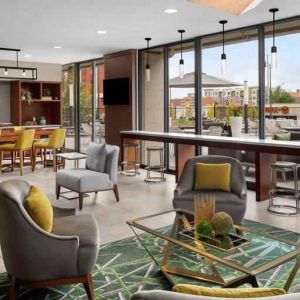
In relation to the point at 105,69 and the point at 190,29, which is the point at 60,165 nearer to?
the point at 105,69

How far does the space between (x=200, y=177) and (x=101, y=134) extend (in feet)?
22.7

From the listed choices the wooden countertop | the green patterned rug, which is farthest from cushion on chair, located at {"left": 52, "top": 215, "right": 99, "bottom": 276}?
the wooden countertop

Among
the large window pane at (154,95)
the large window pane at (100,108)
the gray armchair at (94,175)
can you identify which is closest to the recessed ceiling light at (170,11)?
the gray armchair at (94,175)

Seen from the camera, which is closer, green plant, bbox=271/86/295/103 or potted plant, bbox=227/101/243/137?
green plant, bbox=271/86/295/103

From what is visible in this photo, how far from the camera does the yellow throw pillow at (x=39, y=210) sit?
9.24 feet

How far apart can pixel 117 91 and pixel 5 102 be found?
13.5 feet

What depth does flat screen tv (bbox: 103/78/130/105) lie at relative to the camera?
30.5 ft

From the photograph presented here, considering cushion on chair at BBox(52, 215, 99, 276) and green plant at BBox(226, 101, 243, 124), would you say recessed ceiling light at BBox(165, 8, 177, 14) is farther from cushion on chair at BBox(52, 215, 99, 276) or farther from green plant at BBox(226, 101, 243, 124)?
cushion on chair at BBox(52, 215, 99, 276)

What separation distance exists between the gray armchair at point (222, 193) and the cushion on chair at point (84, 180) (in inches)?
62.2

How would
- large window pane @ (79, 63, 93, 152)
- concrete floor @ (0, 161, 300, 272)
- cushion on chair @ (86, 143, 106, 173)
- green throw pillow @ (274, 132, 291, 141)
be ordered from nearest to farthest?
concrete floor @ (0, 161, 300, 272) < cushion on chair @ (86, 143, 106, 173) < green throw pillow @ (274, 132, 291, 141) < large window pane @ (79, 63, 93, 152)

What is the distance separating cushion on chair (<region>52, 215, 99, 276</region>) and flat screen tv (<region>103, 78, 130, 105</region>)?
6.15 metres

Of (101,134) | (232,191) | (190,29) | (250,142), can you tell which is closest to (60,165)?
(101,134)

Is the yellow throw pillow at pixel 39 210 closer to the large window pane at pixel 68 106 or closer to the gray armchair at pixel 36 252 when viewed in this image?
the gray armchair at pixel 36 252

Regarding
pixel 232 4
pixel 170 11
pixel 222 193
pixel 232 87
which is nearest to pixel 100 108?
pixel 232 87
